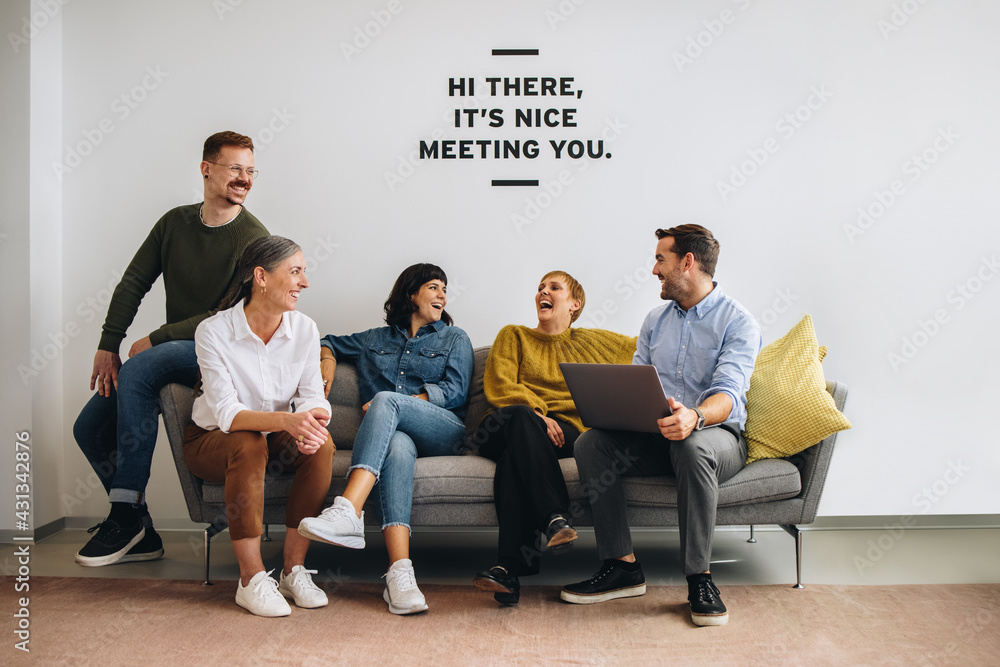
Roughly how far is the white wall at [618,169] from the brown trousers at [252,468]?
1047 millimetres

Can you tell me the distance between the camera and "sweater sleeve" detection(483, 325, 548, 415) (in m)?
2.86

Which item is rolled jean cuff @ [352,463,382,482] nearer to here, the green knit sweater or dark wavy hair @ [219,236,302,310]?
dark wavy hair @ [219,236,302,310]

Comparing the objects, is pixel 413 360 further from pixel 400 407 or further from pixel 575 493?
pixel 575 493

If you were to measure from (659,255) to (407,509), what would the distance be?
119 cm

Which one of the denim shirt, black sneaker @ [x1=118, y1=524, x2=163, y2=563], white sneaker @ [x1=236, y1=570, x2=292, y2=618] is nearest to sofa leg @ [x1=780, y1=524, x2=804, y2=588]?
the denim shirt

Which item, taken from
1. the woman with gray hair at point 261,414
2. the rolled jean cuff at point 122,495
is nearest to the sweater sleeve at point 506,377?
the woman with gray hair at point 261,414

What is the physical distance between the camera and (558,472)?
2.44m

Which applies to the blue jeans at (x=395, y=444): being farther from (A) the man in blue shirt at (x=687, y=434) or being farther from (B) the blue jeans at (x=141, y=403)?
(B) the blue jeans at (x=141, y=403)

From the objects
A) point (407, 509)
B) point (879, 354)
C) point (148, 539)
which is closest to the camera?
point (407, 509)

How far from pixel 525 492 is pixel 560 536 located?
0.63 feet

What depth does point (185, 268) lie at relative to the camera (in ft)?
9.25

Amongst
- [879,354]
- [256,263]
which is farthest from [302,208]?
[879,354]

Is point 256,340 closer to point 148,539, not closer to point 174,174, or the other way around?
point 148,539

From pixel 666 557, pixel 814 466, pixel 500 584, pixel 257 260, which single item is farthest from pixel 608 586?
pixel 257 260
